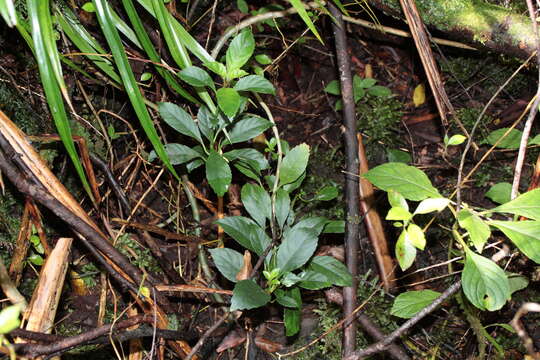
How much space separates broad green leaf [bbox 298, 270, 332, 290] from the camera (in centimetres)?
155

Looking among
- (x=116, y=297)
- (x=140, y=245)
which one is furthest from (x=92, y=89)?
(x=116, y=297)

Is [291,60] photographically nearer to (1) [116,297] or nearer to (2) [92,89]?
(2) [92,89]

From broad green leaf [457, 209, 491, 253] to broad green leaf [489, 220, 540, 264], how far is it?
48 mm

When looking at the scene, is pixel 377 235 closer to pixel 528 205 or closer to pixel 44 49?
pixel 528 205

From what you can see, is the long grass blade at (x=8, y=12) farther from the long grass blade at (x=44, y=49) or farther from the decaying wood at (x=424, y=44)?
the decaying wood at (x=424, y=44)

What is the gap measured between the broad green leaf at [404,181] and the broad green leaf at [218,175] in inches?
17.7

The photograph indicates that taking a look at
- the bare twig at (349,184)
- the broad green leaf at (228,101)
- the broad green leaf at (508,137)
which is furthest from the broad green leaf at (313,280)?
the broad green leaf at (508,137)

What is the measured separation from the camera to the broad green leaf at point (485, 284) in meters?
1.28

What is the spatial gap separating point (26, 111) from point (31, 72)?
0.48ft

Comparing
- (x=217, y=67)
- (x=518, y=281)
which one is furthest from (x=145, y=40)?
(x=518, y=281)

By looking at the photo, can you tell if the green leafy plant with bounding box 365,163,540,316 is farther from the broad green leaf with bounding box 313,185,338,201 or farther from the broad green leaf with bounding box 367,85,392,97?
the broad green leaf with bounding box 367,85,392,97

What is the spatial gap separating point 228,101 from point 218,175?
10.1 inches

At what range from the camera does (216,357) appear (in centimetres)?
177

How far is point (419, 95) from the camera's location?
2.20 meters
